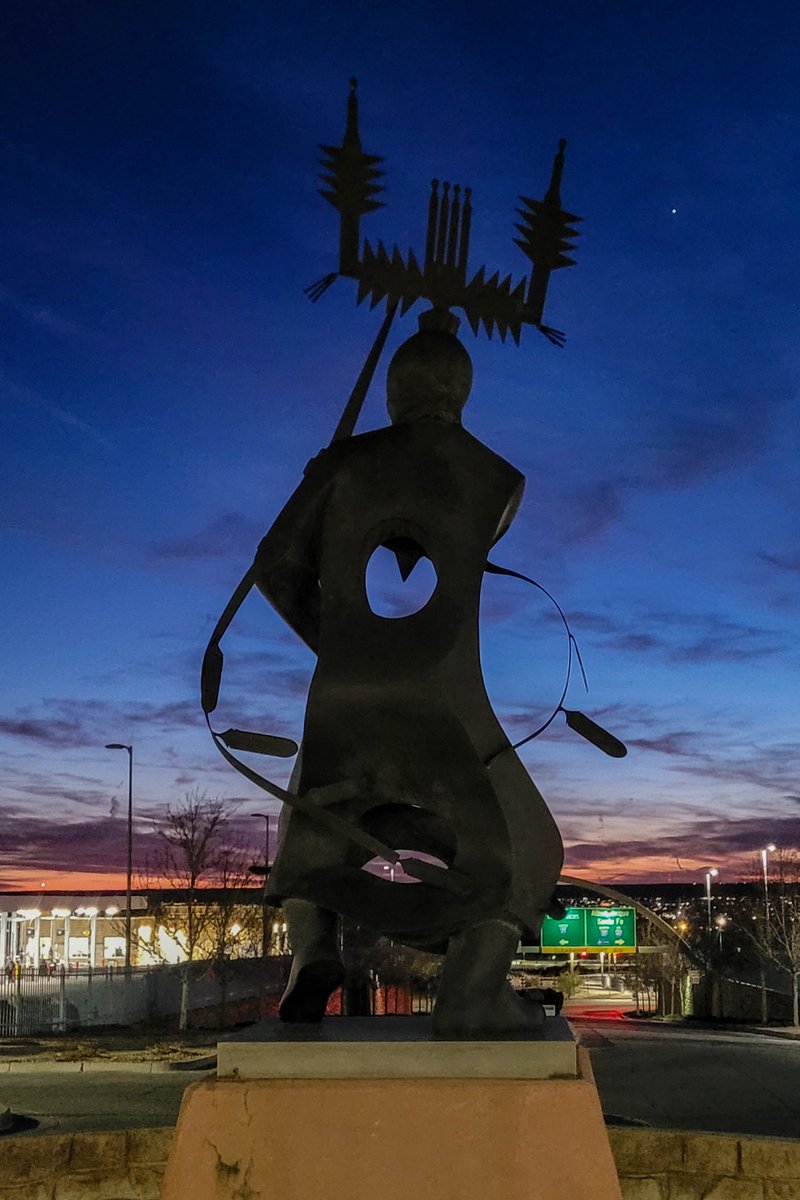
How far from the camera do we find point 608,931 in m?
25.5

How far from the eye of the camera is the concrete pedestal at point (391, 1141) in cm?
407

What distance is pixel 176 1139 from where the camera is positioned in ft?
13.6

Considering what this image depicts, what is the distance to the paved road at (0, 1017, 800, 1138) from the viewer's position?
44.5 ft

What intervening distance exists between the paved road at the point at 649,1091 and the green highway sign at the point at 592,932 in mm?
1977

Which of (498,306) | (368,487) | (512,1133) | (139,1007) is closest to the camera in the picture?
(512,1133)

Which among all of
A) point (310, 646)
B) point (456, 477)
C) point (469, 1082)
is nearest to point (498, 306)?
point (456, 477)

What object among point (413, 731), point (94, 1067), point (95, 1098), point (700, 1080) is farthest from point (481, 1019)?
point (94, 1067)

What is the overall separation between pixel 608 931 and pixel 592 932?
382 millimetres

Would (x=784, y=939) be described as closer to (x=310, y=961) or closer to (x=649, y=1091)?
(x=649, y=1091)

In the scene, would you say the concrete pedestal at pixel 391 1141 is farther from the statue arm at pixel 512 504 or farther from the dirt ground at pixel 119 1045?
the dirt ground at pixel 119 1045

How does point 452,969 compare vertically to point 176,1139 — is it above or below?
above

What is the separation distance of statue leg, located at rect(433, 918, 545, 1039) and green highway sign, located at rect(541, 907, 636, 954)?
20392 mm

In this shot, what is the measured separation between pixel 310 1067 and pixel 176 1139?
0.51m

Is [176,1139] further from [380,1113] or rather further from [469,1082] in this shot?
[469,1082]
